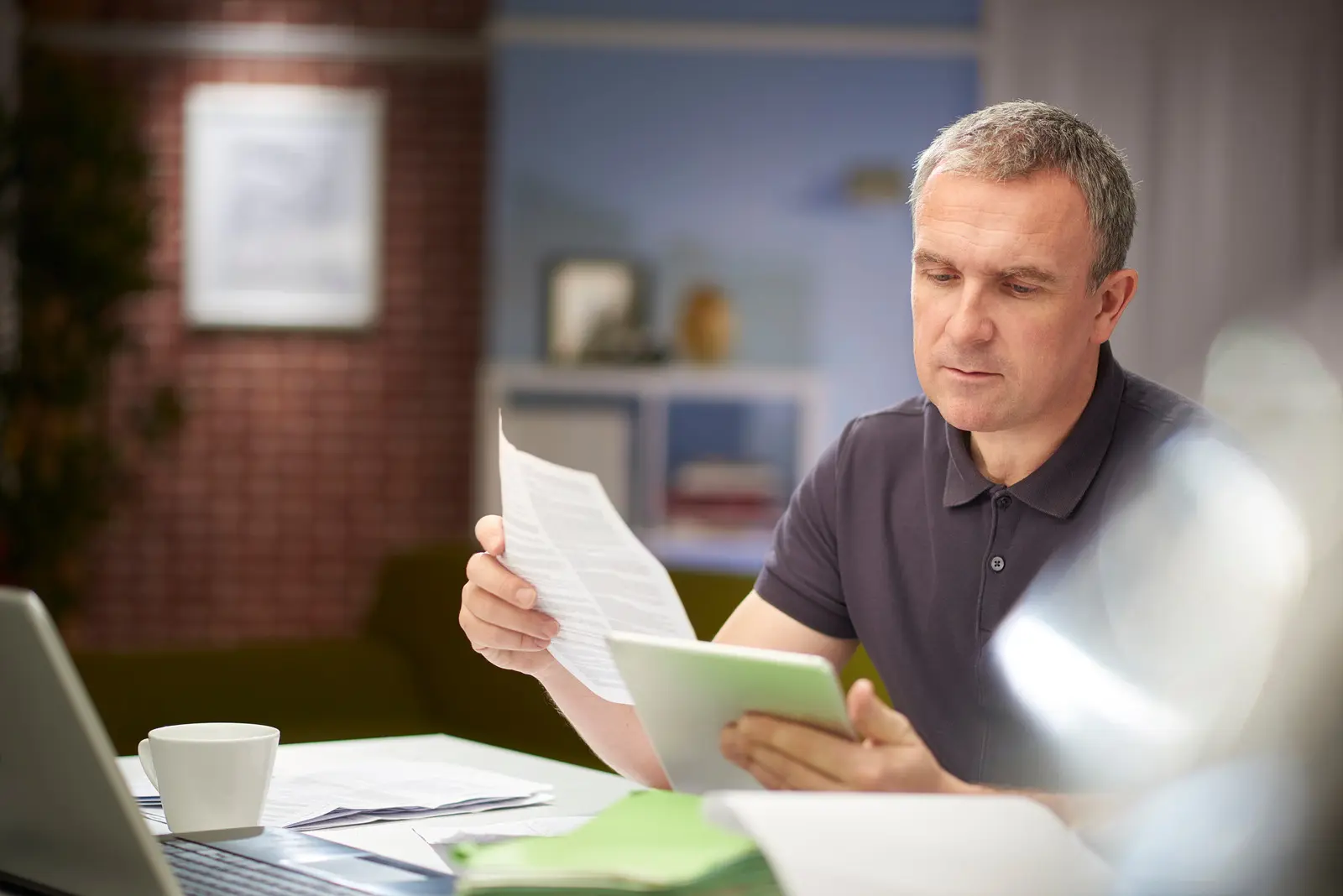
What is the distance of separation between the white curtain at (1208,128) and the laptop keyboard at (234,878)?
4369 mm

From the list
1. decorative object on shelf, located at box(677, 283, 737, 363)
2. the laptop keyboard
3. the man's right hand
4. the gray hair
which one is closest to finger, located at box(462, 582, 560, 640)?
the man's right hand

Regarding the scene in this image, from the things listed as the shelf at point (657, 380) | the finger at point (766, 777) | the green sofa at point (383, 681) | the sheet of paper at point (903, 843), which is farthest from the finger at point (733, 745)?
the shelf at point (657, 380)

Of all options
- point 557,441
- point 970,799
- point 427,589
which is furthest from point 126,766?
point 557,441

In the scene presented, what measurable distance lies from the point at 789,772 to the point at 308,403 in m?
4.95

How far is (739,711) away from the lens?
3.50ft

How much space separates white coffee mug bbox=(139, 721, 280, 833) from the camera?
1.25 m

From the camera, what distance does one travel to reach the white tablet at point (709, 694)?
978 mm

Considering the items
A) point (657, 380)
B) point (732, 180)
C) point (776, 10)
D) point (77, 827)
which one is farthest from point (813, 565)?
point (776, 10)

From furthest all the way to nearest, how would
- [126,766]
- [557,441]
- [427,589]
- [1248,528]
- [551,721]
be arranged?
[557,441] < [427,589] < [551,721] < [126,766] < [1248,528]

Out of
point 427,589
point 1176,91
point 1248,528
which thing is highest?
point 1176,91

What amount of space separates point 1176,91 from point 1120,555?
3927mm

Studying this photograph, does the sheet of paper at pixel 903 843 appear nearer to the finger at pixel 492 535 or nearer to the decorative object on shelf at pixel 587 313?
the finger at pixel 492 535

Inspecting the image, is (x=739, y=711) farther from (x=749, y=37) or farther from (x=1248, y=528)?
(x=749, y=37)

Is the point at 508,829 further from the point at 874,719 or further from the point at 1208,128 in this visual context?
the point at 1208,128
